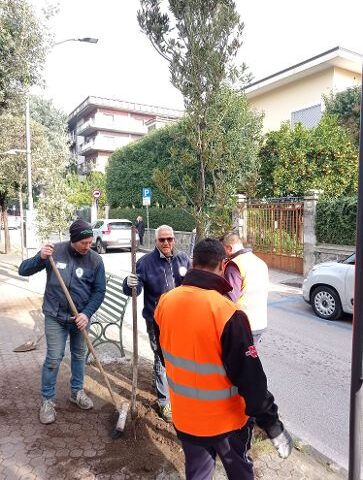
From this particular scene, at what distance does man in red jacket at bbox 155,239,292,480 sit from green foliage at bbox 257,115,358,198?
12346 mm

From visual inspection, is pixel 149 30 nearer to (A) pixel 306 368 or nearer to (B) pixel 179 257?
(B) pixel 179 257

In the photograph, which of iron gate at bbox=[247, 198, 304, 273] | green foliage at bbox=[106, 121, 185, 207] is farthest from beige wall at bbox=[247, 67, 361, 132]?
iron gate at bbox=[247, 198, 304, 273]

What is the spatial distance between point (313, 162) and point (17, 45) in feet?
33.3

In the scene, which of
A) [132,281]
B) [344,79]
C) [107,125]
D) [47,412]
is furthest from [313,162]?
[107,125]

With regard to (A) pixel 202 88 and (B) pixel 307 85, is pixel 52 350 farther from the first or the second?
(B) pixel 307 85

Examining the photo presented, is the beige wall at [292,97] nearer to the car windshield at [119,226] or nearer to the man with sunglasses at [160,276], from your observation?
the car windshield at [119,226]

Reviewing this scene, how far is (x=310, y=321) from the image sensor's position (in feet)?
24.0

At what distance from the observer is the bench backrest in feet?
16.5

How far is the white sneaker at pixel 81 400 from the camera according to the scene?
372cm

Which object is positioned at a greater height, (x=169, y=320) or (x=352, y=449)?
(x=169, y=320)

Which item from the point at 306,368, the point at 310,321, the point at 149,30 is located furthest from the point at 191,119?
the point at 310,321

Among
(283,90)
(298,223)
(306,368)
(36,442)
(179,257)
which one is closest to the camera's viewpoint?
(36,442)

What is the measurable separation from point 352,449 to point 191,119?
2.77 m

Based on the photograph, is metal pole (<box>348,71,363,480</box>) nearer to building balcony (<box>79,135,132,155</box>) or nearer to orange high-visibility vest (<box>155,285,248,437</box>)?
orange high-visibility vest (<box>155,285,248,437</box>)
